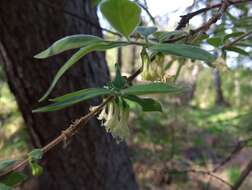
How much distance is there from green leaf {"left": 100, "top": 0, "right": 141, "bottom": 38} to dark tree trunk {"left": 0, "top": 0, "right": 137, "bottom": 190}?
48 centimetres

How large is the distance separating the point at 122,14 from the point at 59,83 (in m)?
0.58

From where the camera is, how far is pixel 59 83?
929 millimetres

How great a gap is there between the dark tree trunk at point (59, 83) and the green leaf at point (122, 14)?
1.59ft

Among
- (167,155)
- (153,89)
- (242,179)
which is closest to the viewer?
(153,89)

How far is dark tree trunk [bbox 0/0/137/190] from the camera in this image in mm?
883

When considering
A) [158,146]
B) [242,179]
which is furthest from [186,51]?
[158,146]

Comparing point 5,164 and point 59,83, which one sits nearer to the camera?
point 5,164

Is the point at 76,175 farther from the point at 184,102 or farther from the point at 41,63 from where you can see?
the point at 184,102

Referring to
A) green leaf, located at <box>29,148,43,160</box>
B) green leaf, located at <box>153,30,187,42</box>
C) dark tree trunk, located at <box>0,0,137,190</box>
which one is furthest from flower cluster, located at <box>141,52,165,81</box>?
dark tree trunk, located at <box>0,0,137,190</box>

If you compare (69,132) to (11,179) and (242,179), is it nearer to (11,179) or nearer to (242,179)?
(11,179)

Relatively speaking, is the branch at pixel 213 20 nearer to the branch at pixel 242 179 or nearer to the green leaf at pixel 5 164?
the green leaf at pixel 5 164

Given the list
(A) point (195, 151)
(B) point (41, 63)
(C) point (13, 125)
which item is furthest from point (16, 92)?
(A) point (195, 151)

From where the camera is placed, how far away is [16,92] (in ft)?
3.18

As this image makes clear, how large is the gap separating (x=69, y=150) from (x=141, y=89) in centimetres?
63
